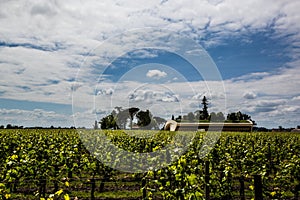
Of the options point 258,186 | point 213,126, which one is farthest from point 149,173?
point 213,126

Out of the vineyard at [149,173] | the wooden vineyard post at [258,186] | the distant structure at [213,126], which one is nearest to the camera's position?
the wooden vineyard post at [258,186]

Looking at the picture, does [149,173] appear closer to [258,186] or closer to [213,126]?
[258,186]

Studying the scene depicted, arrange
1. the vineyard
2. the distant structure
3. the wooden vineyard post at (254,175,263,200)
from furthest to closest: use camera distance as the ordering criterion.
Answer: the distant structure → the vineyard → the wooden vineyard post at (254,175,263,200)

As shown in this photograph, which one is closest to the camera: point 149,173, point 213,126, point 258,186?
point 258,186

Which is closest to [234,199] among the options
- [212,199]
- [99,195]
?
[212,199]

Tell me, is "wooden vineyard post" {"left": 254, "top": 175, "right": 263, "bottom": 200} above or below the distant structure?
below

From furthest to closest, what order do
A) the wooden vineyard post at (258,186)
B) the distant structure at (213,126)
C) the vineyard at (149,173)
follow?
the distant structure at (213,126)
the vineyard at (149,173)
the wooden vineyard post at (258,186)

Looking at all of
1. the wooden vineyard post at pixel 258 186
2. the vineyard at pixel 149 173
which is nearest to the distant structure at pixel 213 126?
the vineyard at pixel 149 173

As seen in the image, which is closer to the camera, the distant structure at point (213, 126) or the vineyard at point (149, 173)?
the vineyard at point (149, 173)

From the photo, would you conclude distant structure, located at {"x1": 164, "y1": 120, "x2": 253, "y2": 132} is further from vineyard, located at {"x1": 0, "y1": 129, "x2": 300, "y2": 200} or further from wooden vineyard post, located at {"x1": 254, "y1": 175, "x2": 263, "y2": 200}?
wooden vineyard post, located at {"x1": 254, "y1": 175, "x2": 263, "y2": 200}

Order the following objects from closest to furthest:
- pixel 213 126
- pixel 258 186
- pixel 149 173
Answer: pixel 258 186
pixel 149 173
pixel 213 126

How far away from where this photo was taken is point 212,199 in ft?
37.6

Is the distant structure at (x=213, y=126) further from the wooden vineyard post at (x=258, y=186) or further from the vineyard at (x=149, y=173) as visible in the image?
the wooden vineyard post at (x=258, y=186)

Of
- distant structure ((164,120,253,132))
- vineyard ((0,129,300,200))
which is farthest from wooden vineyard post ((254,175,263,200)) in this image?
distant structure ((164,120,253,132))
